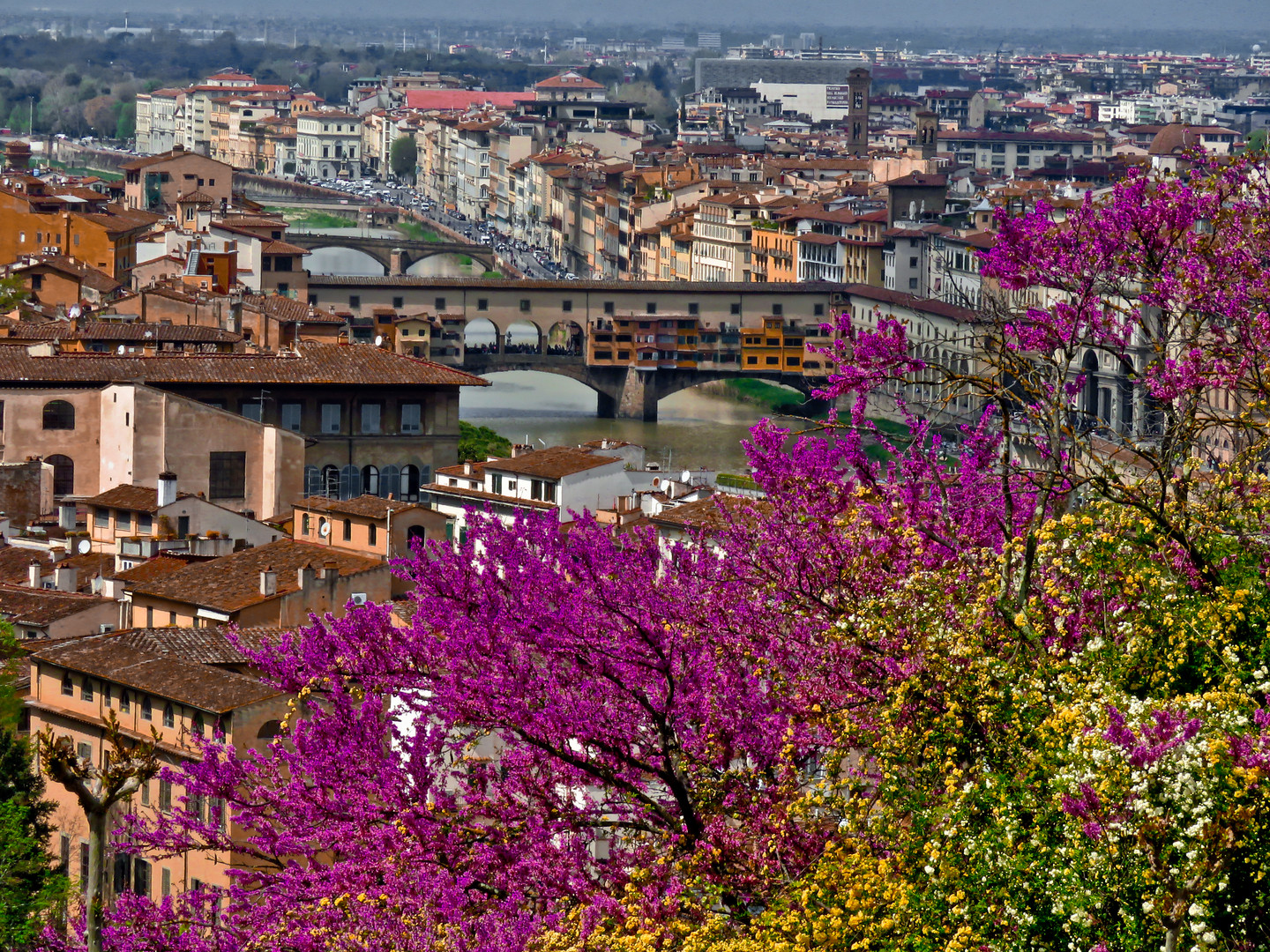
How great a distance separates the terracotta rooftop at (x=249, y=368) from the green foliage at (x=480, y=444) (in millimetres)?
4367

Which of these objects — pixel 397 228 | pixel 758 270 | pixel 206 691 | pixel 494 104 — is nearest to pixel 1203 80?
pixel 494 104

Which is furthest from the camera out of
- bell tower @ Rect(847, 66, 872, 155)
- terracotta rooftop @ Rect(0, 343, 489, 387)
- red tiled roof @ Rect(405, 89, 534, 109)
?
red tiled roof @ Rect(405, 89, 534, 109)

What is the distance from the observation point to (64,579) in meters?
21.7

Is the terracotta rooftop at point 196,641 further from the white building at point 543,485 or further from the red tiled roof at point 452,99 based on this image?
the red tiled roof at point 452,99

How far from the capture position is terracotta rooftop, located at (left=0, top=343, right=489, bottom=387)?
2900 cm

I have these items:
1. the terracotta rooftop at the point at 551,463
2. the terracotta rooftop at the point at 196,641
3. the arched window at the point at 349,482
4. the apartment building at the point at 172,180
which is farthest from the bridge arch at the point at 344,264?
the terracotta rooftop at the point at 196,641

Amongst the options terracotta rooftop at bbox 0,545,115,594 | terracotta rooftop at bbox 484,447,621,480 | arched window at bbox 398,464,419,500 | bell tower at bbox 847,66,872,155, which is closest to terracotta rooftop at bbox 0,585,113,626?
terracotta rooftop at bbox 0,545,115,594

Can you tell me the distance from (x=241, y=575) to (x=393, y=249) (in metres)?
60.0

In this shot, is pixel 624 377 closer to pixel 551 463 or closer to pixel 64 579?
pixel 551 463

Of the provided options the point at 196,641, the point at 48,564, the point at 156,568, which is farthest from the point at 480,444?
the point at 196,641

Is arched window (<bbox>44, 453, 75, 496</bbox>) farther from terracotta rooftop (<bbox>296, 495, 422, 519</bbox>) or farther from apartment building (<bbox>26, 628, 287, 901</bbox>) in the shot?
apartment building (<bbox>26, 628, 287, 901</bbox>)

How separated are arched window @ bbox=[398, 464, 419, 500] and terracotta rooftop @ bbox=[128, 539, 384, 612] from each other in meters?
9.43

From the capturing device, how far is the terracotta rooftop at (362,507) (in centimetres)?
2261

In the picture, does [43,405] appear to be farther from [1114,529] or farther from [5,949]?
[1114,529]
